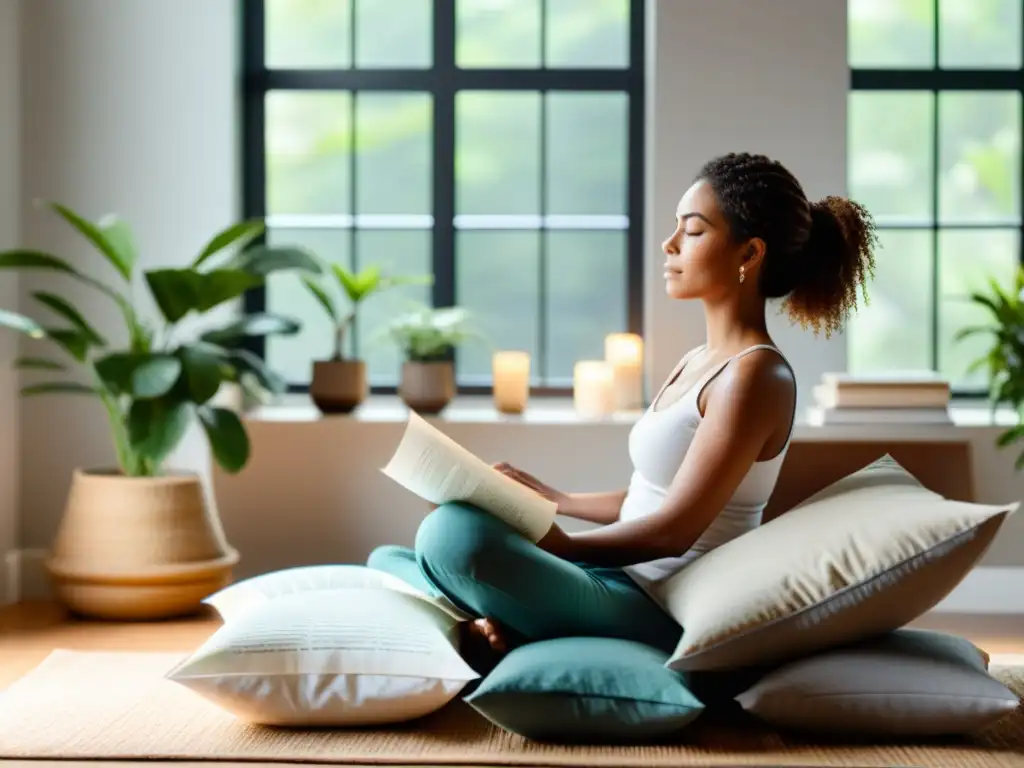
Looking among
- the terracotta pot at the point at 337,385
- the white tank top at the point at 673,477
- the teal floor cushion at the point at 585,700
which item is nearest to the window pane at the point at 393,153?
the terracotta pot at the point at 337,385

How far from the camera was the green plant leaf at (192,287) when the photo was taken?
11.8 ft

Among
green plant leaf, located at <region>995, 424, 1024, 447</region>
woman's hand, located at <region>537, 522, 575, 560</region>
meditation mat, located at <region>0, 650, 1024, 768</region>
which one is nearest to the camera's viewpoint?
meditation mat, located at <region>0, 650, 1024, 768</region>

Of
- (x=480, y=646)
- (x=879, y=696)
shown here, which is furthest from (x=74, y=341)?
(x=879, y=696)

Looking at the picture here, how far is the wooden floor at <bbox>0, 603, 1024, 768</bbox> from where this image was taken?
10.9 ft

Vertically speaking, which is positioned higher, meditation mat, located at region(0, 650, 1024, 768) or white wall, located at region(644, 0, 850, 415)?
white wall, located at region(644, 0, 850, 415)

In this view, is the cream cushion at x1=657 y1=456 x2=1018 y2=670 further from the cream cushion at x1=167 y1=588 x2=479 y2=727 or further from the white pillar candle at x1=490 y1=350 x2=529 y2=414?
the white pillar candle at x1=490 y1=350 x2=529 y2=414

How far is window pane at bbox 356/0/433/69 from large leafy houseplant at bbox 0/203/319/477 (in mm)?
842

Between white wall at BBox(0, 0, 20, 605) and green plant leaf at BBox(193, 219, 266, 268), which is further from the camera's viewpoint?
white wall at BBox(0, 0, 20, 605)

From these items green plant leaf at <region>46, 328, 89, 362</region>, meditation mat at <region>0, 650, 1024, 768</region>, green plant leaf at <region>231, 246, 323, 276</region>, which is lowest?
meditation mat at <region>0, 650, 1024, 768</region>

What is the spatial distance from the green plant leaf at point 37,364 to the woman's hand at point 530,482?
1589mm

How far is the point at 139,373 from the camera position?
3.51 meters

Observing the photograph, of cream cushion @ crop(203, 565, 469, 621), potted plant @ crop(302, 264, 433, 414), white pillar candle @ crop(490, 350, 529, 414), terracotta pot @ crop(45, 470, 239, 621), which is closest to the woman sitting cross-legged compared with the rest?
cream cushion @ crop(203, 565, 469, 621)

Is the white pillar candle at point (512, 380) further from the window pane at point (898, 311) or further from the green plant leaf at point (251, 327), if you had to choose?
the window pane at point (898, 311)

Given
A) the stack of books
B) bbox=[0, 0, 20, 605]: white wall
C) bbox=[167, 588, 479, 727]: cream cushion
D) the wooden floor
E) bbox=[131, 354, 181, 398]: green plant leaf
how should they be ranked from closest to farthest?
Result: bbox=[167, 588, 479, 727]: cream cushion, the wooden floor, bbox=[131, 354, 181, 398]: green plant leaf, the stack of books, bbox=[0, 0, 20, 605]: white wall
